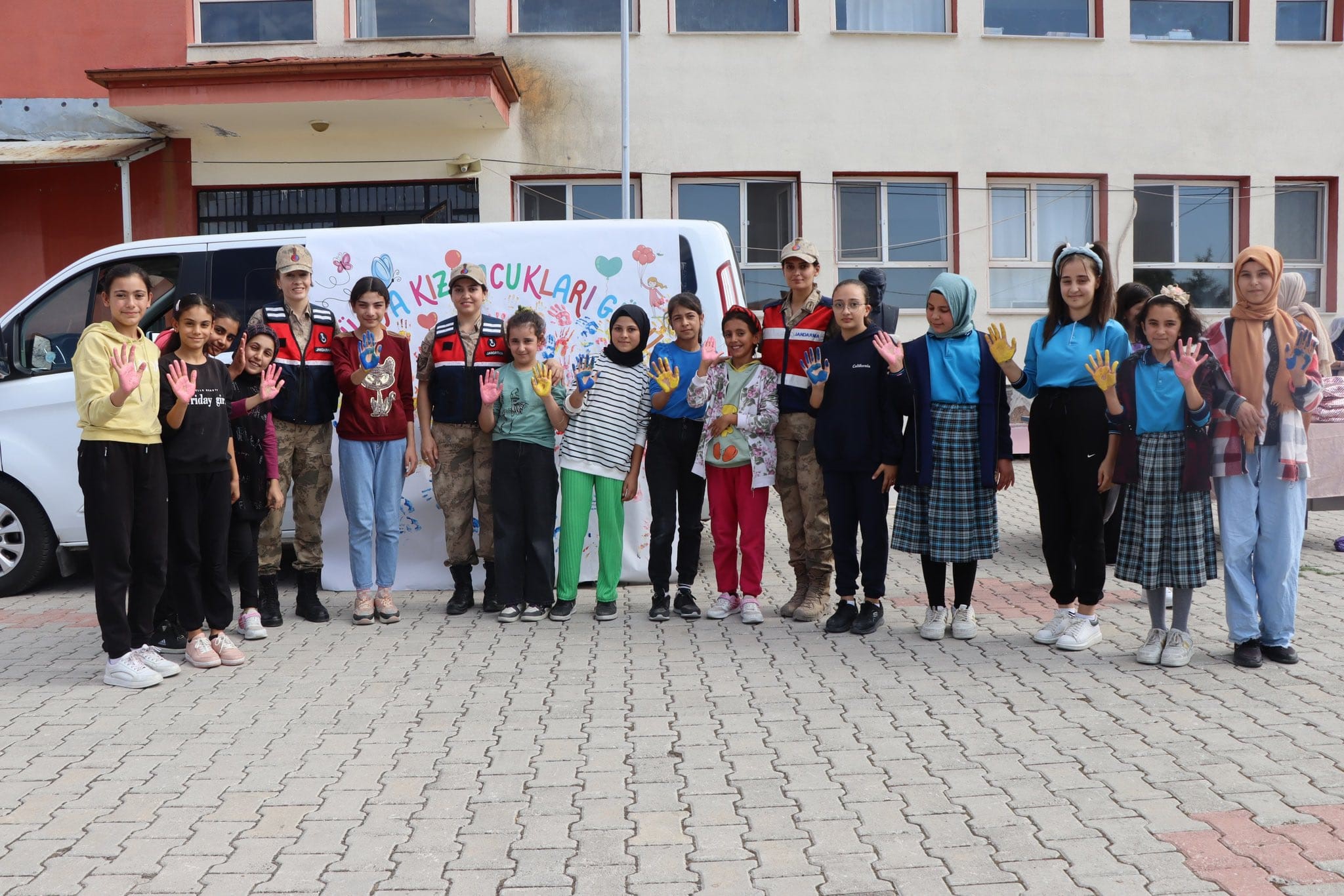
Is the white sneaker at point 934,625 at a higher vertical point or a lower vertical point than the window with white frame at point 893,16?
lower

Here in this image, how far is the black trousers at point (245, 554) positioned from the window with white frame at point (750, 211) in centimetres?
919

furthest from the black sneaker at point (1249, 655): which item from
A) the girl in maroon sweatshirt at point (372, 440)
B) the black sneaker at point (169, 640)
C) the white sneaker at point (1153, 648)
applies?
the black sneaker at point (169, 640)

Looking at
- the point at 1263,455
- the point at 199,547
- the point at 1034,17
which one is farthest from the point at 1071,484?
the point at 1034,17

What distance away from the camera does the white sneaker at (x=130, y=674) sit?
17.5ft

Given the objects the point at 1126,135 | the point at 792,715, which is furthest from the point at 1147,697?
the point at 1126,135

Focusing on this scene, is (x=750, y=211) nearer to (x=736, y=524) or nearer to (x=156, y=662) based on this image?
(x=736, y=524)

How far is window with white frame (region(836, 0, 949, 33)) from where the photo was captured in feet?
48.0

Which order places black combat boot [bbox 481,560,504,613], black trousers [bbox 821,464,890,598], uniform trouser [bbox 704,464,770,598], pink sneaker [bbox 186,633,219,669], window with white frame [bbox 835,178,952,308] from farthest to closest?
window with white frame [bbox 835,178,952,308] → black combat boot [bbox 481,560,504,613] → uniform trouser [bbox 704,464,770,598] → black trousers [bbox 821,464,890,598] → pink sneaker [bbox 186,633,219,669]

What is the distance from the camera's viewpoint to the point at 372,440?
21.6 ft

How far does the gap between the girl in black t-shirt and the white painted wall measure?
8.93m

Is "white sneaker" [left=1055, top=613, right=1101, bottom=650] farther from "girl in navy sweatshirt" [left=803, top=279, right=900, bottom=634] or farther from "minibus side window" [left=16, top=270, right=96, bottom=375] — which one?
"minibus side window" [left=16, top=270, right=96, bottom=375]

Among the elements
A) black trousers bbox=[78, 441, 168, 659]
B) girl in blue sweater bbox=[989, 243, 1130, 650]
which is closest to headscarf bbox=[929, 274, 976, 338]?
girl in blue sweater bbox=[989, 243, 1130, 650]

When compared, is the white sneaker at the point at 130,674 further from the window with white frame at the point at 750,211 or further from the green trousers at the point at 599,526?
the window with white frame at the point at 750,211

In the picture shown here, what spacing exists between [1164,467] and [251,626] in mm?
4670
